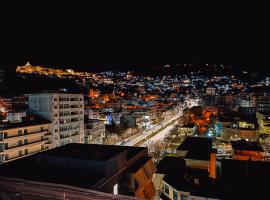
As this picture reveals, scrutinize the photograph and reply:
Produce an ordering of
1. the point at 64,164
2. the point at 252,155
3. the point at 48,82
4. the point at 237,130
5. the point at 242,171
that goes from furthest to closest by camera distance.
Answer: the point at 48,82
the point at 237,130
the point at 252,155
the point at 242,171
the point at 64,164

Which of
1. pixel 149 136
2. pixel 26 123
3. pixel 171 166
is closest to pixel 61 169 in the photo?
pixel 171 166

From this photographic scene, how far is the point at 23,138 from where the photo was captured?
2148 cm

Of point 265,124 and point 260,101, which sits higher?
point 260,101

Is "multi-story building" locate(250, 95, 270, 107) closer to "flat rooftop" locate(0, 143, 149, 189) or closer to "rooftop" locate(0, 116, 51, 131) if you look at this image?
"rooftop" locate(0, 116, 51, 131)

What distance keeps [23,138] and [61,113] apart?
572cm

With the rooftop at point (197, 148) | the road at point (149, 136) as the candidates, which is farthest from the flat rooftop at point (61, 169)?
the road at point (149, 136)

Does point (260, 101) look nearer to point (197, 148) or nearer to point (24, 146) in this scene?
point (197, 148)

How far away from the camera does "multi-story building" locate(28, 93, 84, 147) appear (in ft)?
83.9

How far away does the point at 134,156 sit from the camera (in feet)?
41.4

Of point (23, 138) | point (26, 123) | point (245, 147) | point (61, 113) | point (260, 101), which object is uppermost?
point (260, 101)

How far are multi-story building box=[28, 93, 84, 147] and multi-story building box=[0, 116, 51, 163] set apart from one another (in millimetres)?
1045

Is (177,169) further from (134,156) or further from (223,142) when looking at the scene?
(223,142)

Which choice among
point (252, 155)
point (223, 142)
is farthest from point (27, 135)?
point (223, 142)

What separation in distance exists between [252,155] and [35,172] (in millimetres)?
17807
